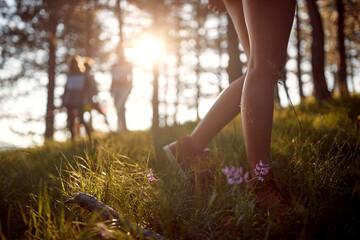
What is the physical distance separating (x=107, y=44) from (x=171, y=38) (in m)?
3.40

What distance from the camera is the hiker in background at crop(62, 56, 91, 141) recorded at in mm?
5992

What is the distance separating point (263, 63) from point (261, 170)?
1.84 ft

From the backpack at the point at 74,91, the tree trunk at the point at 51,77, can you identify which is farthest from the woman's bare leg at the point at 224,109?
the tree trunk at the point at 51,77

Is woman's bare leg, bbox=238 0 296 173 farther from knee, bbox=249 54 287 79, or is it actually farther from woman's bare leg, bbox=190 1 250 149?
woman's bare leg, bbox=190 1 250 149

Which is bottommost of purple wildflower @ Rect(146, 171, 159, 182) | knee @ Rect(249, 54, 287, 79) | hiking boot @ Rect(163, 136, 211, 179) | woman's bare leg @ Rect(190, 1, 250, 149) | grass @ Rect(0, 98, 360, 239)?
grass @ Rect(0, 98, 360, 239)

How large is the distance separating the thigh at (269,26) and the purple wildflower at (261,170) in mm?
516

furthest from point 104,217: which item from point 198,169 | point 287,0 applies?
point 287,0

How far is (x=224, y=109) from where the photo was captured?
62.1 inches

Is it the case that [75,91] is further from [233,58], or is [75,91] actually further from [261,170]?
[261,170]

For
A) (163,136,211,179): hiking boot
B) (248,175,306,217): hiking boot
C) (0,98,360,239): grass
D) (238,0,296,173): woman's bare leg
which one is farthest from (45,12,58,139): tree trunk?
(248,175,306,217): hiking boot

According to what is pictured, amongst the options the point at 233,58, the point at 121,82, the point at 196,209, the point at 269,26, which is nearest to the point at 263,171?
the point at 196,209

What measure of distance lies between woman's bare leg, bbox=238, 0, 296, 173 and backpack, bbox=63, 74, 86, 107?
216 inches

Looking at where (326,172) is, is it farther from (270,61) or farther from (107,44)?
(107,44)

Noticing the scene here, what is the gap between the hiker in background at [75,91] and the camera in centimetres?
599
